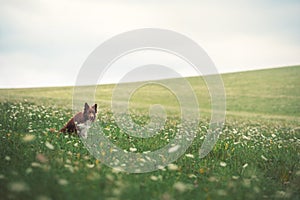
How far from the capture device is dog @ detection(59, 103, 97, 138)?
926cm

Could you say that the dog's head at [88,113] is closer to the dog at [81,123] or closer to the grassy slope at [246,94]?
the dog at [81,123]

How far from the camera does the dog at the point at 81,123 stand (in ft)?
30.4

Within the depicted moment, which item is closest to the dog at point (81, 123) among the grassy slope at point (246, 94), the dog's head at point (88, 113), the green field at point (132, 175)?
the dog's head at point (88, 113)

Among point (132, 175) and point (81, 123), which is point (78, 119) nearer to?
point (81, 123)

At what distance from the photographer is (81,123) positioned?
9.72 m

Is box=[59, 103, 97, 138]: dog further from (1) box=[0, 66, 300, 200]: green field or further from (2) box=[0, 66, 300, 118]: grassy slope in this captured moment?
(2) box=[0, 66, 300, 118]: grassy slope

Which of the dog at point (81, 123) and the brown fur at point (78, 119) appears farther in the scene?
the brown fur at point (78, 119)

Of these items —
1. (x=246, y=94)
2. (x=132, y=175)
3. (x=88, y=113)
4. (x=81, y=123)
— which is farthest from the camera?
(x=246, y=94)

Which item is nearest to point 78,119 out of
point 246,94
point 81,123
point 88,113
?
point 81,123

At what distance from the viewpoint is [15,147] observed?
23.4 ft

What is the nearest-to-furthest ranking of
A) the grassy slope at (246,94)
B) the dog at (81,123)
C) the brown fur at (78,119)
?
the dog at (81,123) < the brown fur at (78,119) < the grassy slope at (246,94)

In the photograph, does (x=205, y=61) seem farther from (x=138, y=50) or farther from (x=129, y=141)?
(x=129, y=141)

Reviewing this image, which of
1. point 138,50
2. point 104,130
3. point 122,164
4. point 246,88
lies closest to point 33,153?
point 122,164

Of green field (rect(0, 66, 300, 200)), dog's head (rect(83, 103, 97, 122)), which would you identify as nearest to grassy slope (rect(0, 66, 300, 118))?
dog's head (rect(83, 103, 97, 122))
